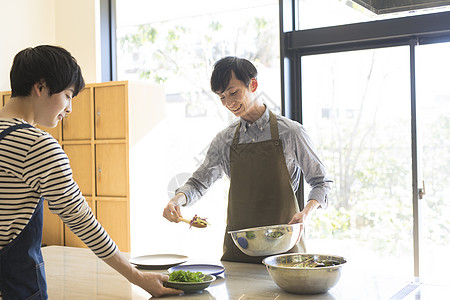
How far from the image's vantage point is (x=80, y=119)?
4.74 m

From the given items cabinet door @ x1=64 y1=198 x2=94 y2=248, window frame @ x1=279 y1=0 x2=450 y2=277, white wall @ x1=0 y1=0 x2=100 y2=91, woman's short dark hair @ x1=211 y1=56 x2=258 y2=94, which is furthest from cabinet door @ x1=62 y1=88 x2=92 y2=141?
woman's short dark hair @ x1=211 y1=56 x2=258 y2=94

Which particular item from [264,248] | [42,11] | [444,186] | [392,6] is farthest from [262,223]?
[42,11]

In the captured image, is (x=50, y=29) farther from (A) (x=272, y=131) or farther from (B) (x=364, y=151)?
(A) (x=272, y=131)

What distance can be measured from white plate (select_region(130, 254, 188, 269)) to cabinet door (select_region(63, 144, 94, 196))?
2290 millimetres

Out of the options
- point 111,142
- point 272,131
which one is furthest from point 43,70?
point 111,142

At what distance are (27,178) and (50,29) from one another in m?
4.01

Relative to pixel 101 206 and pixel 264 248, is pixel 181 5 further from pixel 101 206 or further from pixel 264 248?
pixel 264 248

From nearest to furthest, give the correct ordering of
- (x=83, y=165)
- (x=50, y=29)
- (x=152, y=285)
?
1. (x=152, y=285)
2. (x=83, y=165)
3. (x=50, y=29)

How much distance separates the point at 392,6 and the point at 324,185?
0.88 m

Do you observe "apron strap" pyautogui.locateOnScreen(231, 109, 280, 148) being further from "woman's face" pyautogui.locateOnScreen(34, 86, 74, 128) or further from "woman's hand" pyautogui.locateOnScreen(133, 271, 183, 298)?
"woman's face" pyautogui.locateOnScreen(34, 86, 74, 128)

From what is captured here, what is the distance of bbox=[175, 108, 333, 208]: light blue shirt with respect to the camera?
105 inches

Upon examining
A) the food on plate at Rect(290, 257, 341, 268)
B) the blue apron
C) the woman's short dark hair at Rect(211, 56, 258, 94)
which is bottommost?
the food on plate at Rect(290, 257, 341, 268)

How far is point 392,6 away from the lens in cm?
254

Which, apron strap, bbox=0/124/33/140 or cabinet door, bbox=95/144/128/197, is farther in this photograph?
cabinet door, bbox=95/144/128/197
